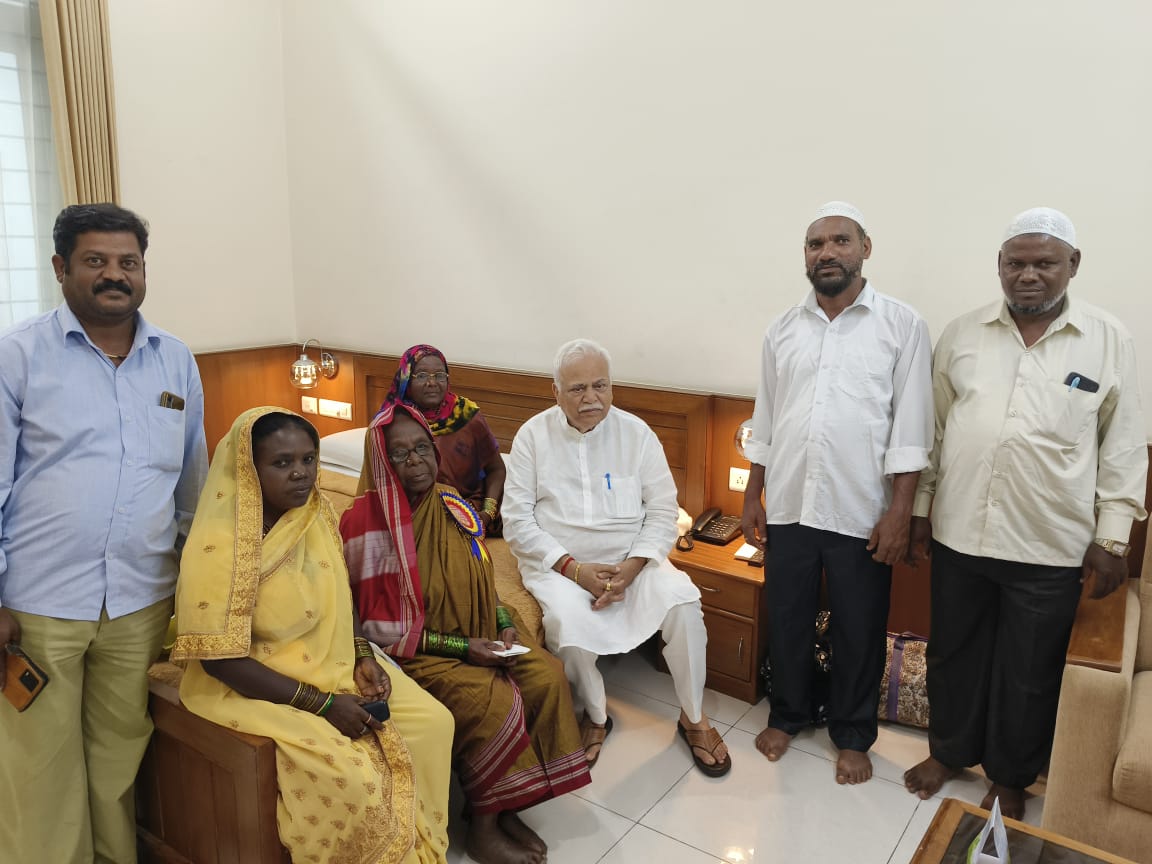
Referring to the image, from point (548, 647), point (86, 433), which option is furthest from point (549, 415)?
point (86, 433)

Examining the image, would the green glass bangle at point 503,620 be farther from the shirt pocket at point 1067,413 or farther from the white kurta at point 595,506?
the shirt pocket at point 1067,413

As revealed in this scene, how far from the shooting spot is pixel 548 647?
2.67 metres

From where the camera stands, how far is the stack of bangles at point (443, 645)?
7.34 feet

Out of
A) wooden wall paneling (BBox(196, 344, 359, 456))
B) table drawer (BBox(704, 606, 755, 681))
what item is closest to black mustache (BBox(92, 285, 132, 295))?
table drawer (BBox(704, 606, 755, 681))

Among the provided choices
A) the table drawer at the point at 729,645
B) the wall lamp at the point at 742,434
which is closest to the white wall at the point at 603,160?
the wall lamp at the point at 742,434

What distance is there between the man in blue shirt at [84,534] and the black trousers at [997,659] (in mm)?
2084

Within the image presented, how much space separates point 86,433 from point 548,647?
1.46m

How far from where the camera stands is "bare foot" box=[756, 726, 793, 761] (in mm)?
2674

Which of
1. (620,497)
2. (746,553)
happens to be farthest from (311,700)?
(746,553)

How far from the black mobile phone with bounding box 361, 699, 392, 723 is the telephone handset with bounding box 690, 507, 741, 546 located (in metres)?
1.59

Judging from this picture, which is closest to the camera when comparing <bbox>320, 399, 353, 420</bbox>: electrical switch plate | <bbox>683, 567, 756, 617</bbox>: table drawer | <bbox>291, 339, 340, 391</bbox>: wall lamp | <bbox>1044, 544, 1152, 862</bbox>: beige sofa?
<bbox>1044, 544, 1152, 862</bbox>: beige sofa

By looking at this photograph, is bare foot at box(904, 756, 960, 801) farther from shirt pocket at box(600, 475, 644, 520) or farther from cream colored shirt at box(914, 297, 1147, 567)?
shirt pocket at box(600, 475, 644, 520)

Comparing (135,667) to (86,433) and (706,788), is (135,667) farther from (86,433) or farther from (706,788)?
(706,788)

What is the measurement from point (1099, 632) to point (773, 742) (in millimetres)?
1009
